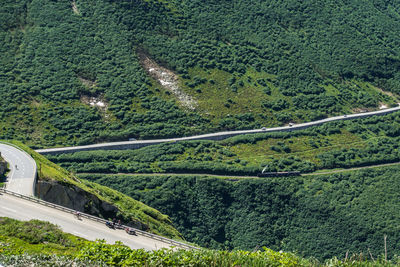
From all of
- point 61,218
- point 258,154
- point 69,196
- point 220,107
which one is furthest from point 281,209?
point 61,218

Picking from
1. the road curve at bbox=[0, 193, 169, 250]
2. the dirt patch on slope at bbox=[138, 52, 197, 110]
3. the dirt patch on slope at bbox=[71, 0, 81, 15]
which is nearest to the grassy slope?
the road curve at bbox=[0, 193, 169, 250]

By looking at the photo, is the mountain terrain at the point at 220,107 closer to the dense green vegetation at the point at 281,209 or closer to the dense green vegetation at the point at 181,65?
the dense green vegetation at the point at 281,209

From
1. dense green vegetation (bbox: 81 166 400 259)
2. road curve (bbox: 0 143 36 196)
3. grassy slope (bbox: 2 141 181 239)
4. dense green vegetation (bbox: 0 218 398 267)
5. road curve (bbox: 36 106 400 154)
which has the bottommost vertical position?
dense green vegetation (bbox: 81 166 400 259)

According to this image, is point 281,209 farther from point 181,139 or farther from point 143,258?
point 143,258

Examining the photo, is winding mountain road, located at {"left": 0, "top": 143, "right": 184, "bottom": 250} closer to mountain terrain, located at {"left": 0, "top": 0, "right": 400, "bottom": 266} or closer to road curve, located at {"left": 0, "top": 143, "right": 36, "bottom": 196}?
road curve, located at {"left": 0, "top": 143, "right": 36, "bottom": 196}

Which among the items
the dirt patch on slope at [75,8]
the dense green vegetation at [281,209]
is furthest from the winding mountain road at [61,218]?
the dirt patch on slope at [75,8]
